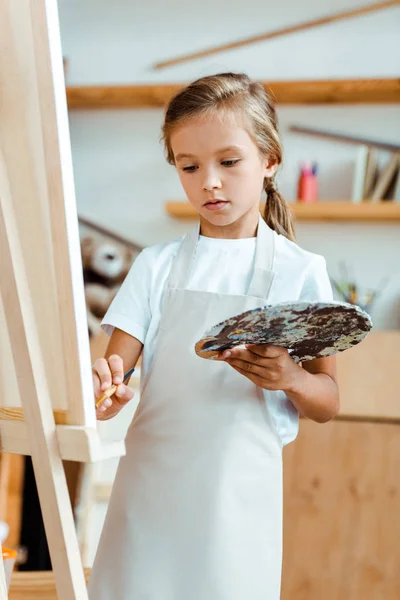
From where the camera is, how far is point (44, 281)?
0.91m

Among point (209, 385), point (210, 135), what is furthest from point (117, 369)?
point (210, 135)

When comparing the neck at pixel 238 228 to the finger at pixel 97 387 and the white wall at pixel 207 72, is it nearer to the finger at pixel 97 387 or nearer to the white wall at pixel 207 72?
the finger at pixel 97 387

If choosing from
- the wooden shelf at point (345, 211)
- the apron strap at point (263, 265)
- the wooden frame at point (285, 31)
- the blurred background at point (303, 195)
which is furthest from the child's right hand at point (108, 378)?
the wooden frame at point (285, 31)

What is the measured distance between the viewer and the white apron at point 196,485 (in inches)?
44.0

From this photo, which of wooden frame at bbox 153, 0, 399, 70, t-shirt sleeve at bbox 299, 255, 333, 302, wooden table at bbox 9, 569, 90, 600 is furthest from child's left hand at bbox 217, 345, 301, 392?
wooden frame at bbox 153, 0, 399, 70

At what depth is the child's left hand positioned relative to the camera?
42.8 inches

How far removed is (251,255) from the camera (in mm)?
1266

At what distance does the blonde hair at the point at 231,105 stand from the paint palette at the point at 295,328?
1.14 feet

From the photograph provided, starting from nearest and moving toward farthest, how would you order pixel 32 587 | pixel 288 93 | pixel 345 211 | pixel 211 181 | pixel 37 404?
pixel 37 404 → pixel 211 181 → pixel 32 587 → pixel 345 211 → pixel 288 93

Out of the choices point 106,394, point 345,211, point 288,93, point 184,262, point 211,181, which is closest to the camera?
point 106,394

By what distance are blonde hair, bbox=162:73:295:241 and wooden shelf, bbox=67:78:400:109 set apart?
1.96 m

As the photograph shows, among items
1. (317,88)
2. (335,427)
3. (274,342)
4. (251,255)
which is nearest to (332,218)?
(317,88)

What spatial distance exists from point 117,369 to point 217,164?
1.07ft

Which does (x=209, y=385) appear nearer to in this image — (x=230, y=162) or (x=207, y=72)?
(x=230, y=162)
